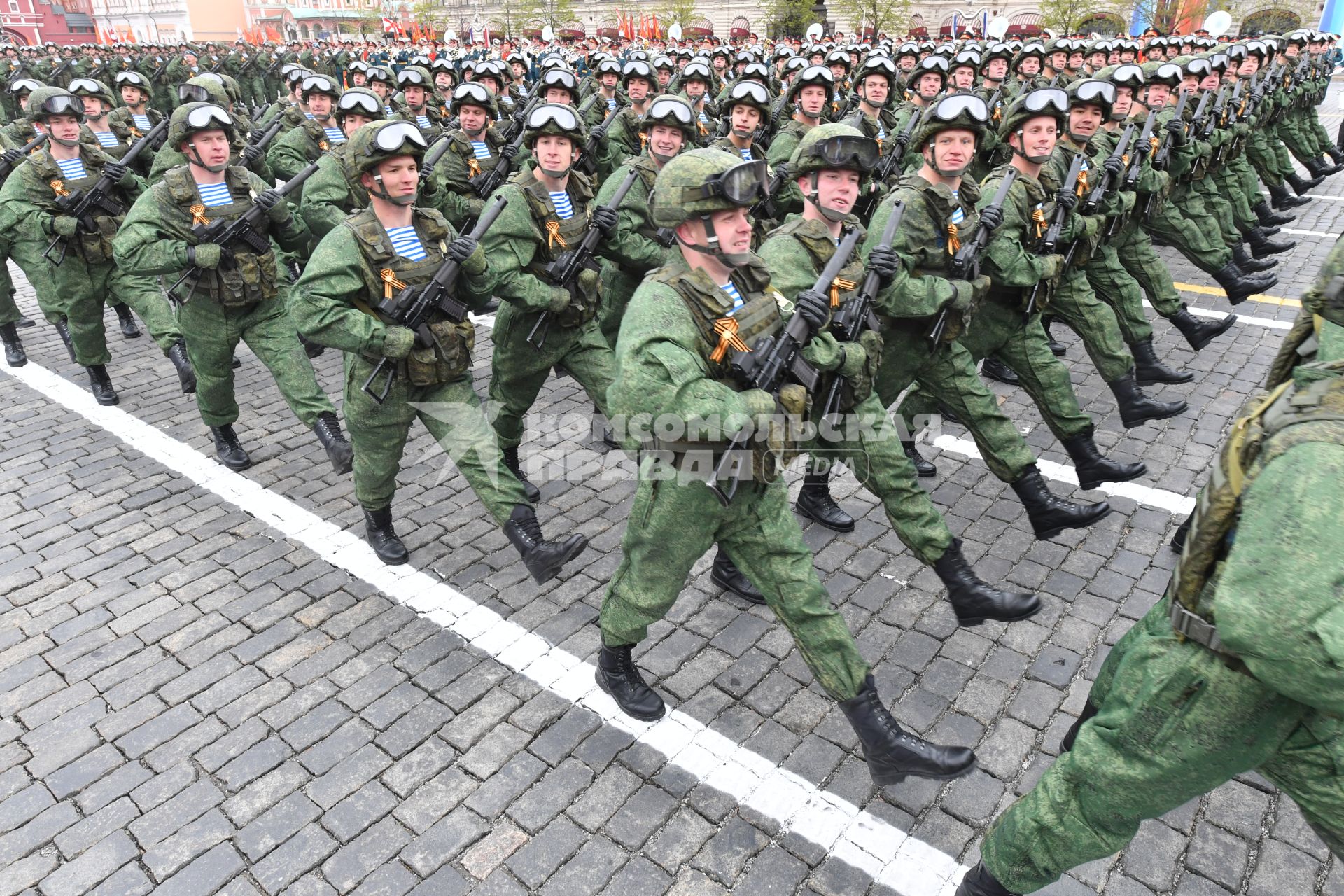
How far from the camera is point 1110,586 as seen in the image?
449 cm

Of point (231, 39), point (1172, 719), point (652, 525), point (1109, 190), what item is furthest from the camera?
point (231, 39)

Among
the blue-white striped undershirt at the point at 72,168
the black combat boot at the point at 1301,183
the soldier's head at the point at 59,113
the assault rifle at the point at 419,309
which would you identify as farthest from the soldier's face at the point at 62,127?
the black combat boot at the point at 1301,183

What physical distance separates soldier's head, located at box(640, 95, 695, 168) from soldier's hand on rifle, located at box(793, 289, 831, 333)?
3195mm

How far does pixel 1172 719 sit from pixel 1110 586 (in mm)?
2497

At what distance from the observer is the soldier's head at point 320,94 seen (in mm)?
8539

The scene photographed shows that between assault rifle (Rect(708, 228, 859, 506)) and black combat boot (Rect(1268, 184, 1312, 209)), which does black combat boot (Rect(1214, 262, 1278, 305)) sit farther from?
assault rifle (Rect(708, 228, 859, 506))

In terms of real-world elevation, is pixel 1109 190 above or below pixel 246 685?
above

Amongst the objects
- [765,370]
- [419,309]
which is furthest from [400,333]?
[765,370]

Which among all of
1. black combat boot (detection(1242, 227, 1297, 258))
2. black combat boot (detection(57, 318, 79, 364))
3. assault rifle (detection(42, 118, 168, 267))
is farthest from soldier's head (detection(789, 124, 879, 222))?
A: black combat boot (detection(1242, 227, 1297, 258))

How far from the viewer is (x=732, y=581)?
4555 millimetres

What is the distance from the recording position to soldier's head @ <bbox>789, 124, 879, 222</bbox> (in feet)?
12.3

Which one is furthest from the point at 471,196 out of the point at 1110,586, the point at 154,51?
the point at 154,51

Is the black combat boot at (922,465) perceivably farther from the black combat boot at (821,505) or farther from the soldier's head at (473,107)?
the soldier's head at (473,107)

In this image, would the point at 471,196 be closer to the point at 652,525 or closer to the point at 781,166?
the point at 781,166
